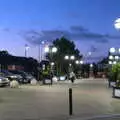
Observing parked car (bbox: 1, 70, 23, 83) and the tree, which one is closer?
parked car (bbox: 1, 70, 23, 83)

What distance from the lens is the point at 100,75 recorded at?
184 meters

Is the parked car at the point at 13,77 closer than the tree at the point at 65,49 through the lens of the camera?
Yes

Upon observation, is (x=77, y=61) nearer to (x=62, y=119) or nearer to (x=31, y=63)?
(x=31, y=63)

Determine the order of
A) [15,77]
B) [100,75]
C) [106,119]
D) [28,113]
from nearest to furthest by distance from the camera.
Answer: [106,119] < [28,113] < [15,77] < [100,75]

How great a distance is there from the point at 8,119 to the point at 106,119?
138 inches

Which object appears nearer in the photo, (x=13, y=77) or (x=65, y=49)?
(x=13, y=77)

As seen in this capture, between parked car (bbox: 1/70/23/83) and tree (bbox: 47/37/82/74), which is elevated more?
tree (bbox: 47/37/82/74)

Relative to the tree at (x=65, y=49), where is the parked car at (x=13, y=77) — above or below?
below

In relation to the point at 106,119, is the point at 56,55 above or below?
above

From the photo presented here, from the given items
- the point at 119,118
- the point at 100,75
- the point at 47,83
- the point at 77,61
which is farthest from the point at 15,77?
the point at 100,75

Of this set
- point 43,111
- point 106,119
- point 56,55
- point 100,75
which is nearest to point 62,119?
point 106,119

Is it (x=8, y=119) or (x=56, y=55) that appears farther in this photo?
(x=56, y=55)

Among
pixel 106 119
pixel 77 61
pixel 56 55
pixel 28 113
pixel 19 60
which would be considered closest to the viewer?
pixel 106 119

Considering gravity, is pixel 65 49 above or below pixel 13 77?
above
